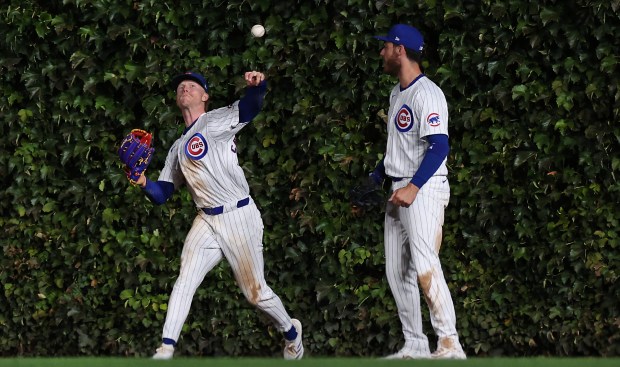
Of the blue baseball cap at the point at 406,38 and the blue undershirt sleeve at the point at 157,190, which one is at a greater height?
the blue baseball cap at the point at 406,38

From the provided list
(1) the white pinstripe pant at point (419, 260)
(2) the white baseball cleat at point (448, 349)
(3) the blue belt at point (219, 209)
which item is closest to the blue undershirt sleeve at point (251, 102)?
(3) the blue belt at point (219, 209)

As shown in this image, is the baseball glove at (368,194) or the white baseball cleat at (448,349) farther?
the baseball glove at (368,194)

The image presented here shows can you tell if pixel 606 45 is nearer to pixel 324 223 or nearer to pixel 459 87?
pixel 459 87

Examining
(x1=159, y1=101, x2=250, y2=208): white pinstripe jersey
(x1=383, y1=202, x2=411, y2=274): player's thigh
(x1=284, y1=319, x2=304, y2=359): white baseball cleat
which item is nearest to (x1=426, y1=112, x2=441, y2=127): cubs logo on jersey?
(x1=383, y1=202, x2=411, y2=274): player's thigh

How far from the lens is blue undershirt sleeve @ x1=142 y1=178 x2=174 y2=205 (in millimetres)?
8406

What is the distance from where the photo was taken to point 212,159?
327 inches

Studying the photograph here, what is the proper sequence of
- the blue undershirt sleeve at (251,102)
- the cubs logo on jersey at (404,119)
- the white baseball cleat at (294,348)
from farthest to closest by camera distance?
the white baseball cleat at (294,348)
the blue undershirt sleeve at (251,102)
the cubs logo on jersey at (404,119)

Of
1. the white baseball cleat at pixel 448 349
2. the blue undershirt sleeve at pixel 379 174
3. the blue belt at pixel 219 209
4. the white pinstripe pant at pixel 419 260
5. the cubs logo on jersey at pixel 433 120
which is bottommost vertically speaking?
the white baseball cleat at pixel 448 349

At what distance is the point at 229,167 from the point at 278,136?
149 centimetres

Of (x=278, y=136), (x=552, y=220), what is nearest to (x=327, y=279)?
(x=278, y=136)

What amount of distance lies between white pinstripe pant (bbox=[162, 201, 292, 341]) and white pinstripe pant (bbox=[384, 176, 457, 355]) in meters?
0.97

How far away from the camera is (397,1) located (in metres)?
9.36

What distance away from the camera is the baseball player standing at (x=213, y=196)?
8.27 m

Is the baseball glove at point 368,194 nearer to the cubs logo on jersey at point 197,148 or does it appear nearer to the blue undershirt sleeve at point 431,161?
the blue undershirt sleeve at point 431,161
